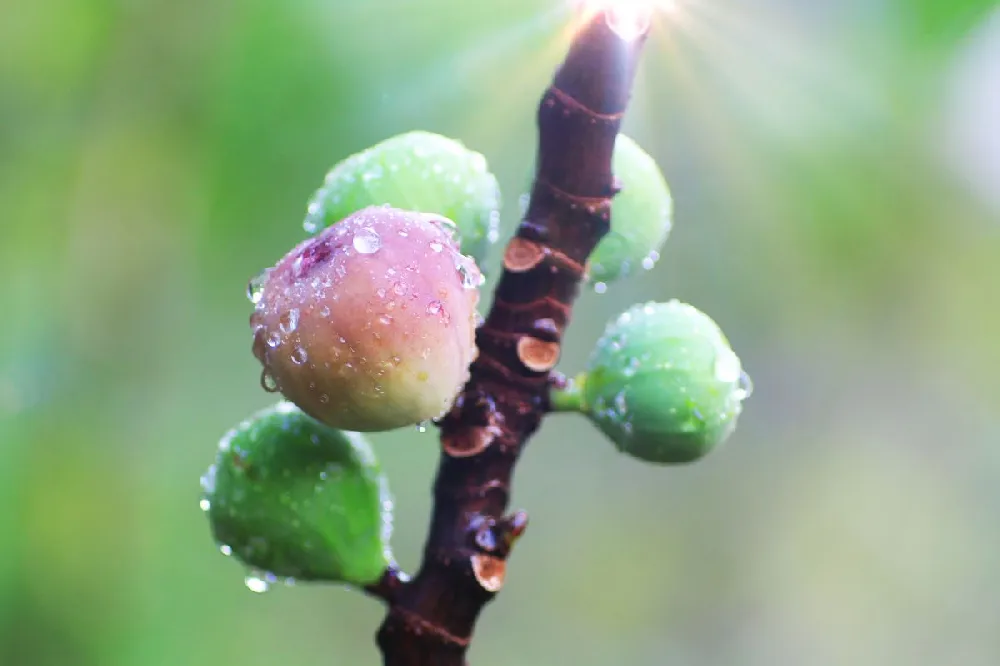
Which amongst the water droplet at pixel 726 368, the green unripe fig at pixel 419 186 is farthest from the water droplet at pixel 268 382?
the water droplet at pixel 726 368

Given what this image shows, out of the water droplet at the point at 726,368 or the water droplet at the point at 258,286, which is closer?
the water droplet at the point at 258,286

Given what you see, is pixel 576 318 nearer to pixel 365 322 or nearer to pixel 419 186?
pixel 419 186

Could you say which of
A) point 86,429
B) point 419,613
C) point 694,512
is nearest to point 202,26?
point 86,429

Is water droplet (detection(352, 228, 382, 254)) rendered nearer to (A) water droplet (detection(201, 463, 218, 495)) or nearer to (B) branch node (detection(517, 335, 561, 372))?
(B) branch node (detection(517, 335, 561, 372))

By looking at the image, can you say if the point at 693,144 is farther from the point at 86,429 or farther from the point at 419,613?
the point at 419,613

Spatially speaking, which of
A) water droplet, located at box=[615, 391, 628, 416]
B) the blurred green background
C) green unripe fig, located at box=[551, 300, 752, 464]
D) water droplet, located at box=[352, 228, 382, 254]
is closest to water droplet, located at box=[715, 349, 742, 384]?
green unripe fig, located at box=[551, 300, 752, 464]

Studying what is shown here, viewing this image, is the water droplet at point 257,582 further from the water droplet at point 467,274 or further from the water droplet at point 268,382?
the water droplet at point 467,274

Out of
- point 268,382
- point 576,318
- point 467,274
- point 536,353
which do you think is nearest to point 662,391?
point 536,353
